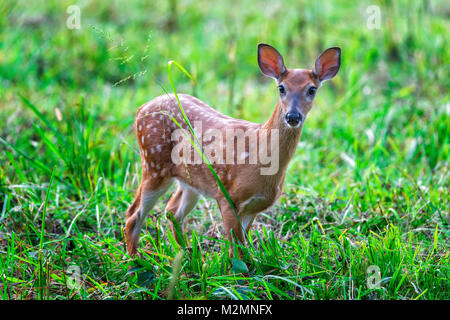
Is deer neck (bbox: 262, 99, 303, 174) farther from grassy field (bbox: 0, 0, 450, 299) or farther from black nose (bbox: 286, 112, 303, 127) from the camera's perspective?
grassy field (bbox: 0, 0, 450, 299)

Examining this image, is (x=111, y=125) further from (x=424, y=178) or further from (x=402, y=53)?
(x=402, y=53)

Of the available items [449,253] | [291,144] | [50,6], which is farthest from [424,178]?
[50,6]

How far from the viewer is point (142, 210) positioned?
14.2ft

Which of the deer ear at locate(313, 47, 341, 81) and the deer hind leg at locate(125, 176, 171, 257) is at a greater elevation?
the deer ear at locate(313, 47, 341, 81)

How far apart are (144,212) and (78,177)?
3.06 ft

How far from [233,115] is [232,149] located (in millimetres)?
2486

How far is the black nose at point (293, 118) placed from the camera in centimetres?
365

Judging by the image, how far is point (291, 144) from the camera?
12.8ft

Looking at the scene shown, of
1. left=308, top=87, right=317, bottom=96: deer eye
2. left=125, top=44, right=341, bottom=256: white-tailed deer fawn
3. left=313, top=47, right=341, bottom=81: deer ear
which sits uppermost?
left=313, top=47, right=341, bottom=81: deer ear

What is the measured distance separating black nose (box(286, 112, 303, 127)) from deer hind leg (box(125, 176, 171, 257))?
3.58 ft

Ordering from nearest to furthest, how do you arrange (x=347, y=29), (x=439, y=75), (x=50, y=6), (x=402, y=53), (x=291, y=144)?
(x=291, y=144) < (x=439, y=75) < (x=402, y=53) < (x=347, y=29) < (x=50, y=6)

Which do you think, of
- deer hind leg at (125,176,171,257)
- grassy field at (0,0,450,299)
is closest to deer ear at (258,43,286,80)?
grassy field at (0,0,450,299)

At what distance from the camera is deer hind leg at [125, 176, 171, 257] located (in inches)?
169

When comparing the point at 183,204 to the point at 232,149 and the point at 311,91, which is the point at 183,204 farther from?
the point at 311,91
